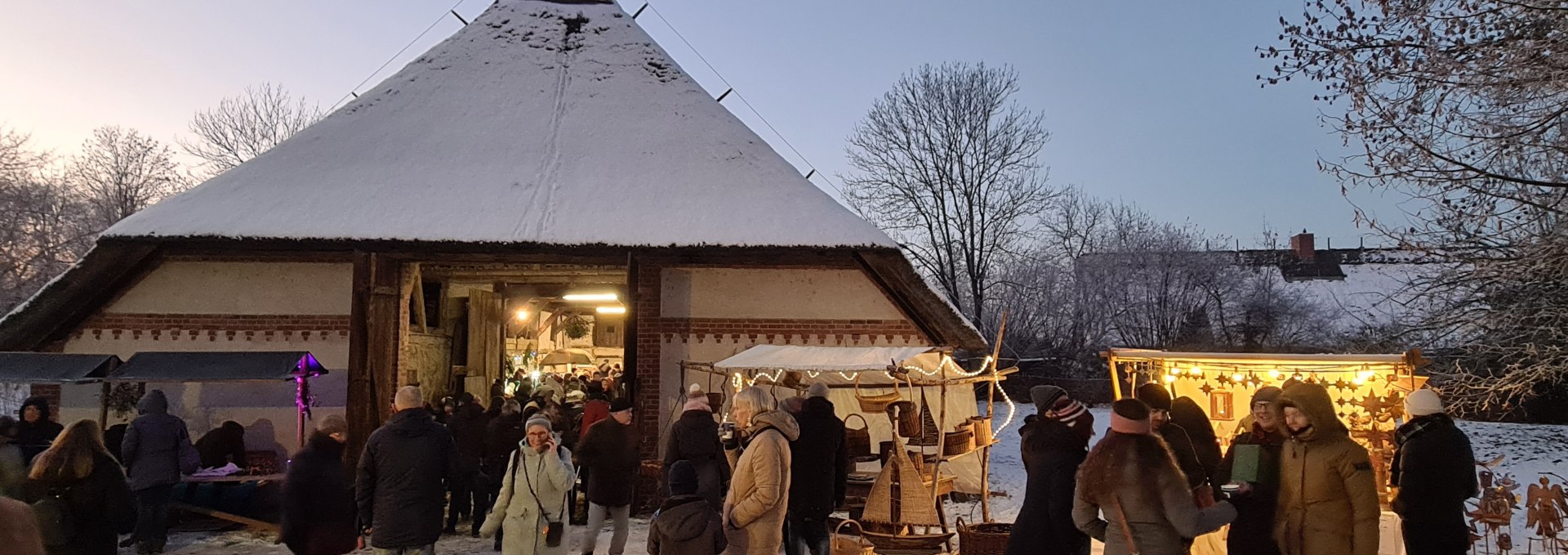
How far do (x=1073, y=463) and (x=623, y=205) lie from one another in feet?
26.0

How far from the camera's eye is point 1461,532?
5.13 metres

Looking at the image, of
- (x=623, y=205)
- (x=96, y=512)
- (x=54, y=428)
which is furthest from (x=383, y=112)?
(x=96, y=512)

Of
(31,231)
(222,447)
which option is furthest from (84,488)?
(31,231)

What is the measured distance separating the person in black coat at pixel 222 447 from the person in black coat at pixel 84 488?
4.61m

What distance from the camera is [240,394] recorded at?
11.1 m

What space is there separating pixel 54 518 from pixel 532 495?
8.44ft

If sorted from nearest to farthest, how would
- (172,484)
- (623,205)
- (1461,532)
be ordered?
(1461,532), (172,484), (623,205)

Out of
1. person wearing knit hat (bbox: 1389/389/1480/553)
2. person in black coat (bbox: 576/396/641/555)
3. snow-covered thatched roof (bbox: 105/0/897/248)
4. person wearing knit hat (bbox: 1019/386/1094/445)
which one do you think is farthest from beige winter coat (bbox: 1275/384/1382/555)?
snow-covered thatched roof (bbox: 105/0/897/248)

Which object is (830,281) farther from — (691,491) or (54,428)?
(54,428)

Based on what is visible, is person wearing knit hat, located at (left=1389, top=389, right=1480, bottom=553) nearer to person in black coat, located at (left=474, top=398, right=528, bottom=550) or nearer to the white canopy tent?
the white canopy tent

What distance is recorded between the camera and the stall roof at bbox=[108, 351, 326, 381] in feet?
30.3

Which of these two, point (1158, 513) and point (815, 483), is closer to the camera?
point (1158, 513)

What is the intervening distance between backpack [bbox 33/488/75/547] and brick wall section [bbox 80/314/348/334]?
6292mm

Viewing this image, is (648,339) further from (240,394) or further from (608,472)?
(240,394)
